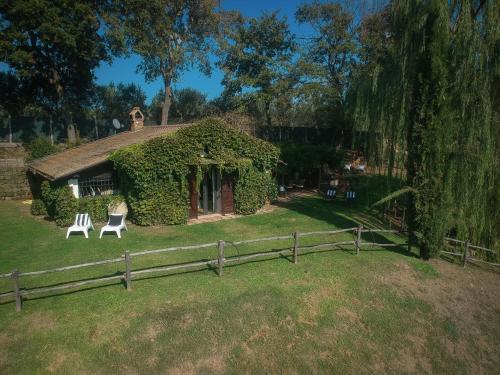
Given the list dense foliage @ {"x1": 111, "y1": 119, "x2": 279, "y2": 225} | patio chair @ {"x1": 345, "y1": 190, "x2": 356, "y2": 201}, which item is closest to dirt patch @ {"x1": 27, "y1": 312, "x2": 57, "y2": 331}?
dense foliage @ {"x1": 111, "y1": 119, "x2": 279, "y2": 225}

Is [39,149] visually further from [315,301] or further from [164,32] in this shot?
[315,301]

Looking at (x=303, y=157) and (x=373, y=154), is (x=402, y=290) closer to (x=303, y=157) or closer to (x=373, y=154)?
(x=373, y=154)

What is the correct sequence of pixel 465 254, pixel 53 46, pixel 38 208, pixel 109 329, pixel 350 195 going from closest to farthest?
1. pixel 109 329
2. pixel 465 254
3. pixel 38 208
4. pixel 350 195
5. pixel 53 46

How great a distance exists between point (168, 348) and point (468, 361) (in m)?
7.15

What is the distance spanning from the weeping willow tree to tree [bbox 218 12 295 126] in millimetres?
20062

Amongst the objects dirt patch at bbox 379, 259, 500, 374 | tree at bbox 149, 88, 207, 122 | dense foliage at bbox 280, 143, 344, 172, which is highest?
tree at bbox 149, 88, 207, 122

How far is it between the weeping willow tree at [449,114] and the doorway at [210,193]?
8.53 meters

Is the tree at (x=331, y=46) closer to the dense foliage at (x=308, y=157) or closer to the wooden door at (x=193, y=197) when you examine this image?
the dense foliage at (x=308, y=157)

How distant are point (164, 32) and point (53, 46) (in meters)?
9.64

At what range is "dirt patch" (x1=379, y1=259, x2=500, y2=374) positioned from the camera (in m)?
7.80

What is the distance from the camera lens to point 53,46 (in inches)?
1026

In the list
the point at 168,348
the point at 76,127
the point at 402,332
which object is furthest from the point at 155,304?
the point at 76,127

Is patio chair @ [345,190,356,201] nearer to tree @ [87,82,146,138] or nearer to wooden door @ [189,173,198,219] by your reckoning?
wooden door @ [189,173,198,219]

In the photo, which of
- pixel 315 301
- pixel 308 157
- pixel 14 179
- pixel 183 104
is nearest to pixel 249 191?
pixel 315 301
